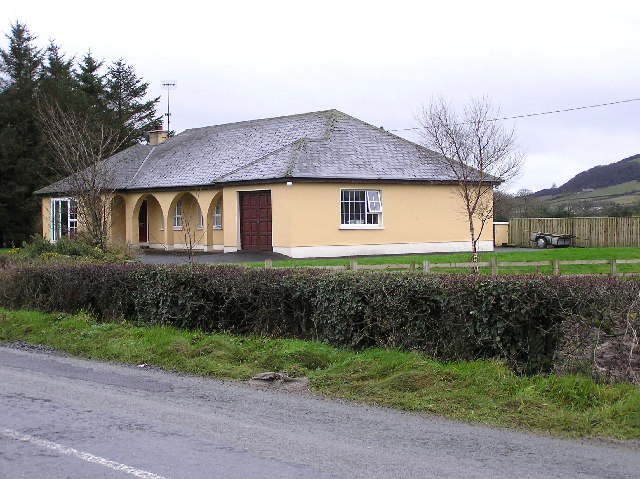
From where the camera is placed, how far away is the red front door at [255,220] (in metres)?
27.4

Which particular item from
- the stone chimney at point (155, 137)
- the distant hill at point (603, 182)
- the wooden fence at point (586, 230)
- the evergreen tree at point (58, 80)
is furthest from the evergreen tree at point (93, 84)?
the distant hill at point (603, 182)

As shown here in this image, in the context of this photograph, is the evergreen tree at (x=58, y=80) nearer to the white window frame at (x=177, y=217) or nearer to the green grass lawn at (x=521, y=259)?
the white window frame at (x=177, y=217)

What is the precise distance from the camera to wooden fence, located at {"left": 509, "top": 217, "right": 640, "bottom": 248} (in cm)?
3672

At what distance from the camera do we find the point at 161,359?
34.8 feet

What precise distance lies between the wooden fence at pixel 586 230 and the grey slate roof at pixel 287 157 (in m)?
11.5

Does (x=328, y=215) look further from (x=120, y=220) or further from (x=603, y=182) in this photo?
(x=603, y=182)

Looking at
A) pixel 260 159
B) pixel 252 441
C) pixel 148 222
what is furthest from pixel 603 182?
pixel 252 441

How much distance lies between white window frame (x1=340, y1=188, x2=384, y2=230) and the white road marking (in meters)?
20.9

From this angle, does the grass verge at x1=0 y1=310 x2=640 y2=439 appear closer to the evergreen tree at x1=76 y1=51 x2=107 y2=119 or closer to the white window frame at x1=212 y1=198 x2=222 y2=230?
the white window frame at x1=212 y1=198 x2=222 y2=230

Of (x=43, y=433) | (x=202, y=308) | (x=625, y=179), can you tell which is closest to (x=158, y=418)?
(x=43, y=433)

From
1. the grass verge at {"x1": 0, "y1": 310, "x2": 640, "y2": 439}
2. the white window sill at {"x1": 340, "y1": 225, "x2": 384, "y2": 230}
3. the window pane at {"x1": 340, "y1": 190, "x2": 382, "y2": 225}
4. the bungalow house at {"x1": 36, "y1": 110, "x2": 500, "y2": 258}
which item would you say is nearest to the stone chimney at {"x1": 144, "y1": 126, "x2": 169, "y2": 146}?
the bungalow house at {"x1": 36, "y1": 110, "x2": 500, "y2": 258}

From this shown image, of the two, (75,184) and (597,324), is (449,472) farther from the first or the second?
(75,184)

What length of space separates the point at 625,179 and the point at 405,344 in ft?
271

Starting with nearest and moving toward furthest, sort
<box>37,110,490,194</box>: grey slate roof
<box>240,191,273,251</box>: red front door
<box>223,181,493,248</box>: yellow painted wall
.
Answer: <box>223,181,493,248</box>: yellow painted wall, <box>240,191,273,251</box>: red front door, <box>37,110,490,194</box>: grey slate roof
